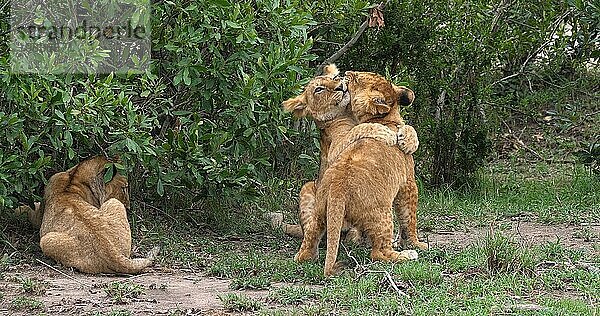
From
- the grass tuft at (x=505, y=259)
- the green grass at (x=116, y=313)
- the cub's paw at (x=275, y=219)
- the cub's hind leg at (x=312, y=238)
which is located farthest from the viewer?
the cub's paw at (x=275, y=219)

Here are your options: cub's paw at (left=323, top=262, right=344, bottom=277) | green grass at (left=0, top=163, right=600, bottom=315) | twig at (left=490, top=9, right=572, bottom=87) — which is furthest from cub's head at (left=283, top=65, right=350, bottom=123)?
twig at (left=490, top=9, right=572, bottom=87)

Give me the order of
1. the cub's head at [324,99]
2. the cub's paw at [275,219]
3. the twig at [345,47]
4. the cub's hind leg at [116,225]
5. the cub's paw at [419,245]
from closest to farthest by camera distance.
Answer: the cub's hind leg at [116,225]
the cub's paw at [419,245]
the cub's head at [324,99]
the cub's paw at [275,219]
the twig at [345,47]

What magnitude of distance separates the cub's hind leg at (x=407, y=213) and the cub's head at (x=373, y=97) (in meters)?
0.66

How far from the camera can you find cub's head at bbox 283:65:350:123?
325 inches

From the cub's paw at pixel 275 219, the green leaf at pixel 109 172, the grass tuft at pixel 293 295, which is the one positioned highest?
the green leaf at pixel 109 172

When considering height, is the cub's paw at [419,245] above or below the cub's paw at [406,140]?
below

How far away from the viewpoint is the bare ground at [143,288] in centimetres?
630

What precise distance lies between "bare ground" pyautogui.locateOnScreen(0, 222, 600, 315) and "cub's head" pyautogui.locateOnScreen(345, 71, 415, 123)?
1233 millimetres

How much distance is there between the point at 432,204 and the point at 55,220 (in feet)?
14.7

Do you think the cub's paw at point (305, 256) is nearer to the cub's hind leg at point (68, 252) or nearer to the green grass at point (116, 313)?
the cub's hind leg at point (68, 252)

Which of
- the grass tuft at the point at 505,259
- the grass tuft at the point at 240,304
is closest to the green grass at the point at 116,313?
the grass tuft at the point at 240,304

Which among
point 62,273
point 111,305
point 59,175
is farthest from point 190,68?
point 111,305

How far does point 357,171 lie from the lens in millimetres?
7273

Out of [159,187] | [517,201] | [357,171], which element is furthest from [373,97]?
[517,201]
